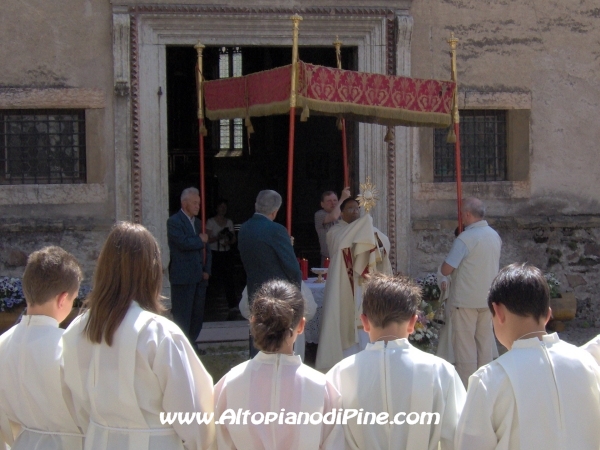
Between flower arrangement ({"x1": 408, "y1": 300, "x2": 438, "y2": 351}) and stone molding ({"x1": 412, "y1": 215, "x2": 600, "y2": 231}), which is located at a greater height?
stone molding ({"x1": 412, "y1": 215, "x2": 600, "y2": 231})

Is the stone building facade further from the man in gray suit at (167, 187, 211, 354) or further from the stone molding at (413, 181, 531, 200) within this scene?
the man in gray suit at (167, 187, 211, 354)

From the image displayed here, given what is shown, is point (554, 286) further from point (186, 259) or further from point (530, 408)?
point (530, 408)

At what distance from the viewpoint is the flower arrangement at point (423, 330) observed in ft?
22.7

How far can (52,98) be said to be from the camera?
7961 millimetres

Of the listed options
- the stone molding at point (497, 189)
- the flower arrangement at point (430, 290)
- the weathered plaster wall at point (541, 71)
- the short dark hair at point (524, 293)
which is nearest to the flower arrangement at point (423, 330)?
the flower arrangement at point (430, 290)

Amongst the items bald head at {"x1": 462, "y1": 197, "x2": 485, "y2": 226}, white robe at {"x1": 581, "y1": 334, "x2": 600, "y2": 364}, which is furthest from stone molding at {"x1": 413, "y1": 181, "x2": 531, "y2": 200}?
white robe at {"x1": 581, "y1": 334, "x2": 600, "y2": 364}

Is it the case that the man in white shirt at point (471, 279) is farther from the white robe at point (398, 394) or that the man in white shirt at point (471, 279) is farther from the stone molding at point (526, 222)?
the white robe at point (398, 394)

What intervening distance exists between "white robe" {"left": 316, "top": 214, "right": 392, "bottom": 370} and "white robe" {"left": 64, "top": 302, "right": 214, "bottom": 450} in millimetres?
3592

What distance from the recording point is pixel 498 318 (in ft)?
9.33

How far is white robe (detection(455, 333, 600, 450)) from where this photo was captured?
2625mm

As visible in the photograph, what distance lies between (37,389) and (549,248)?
675cm

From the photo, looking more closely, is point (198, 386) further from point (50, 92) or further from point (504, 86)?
point (504, 86)

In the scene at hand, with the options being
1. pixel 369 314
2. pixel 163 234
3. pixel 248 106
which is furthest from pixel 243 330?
pixel 369 314

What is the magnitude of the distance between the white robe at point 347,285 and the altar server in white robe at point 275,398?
134 inches
